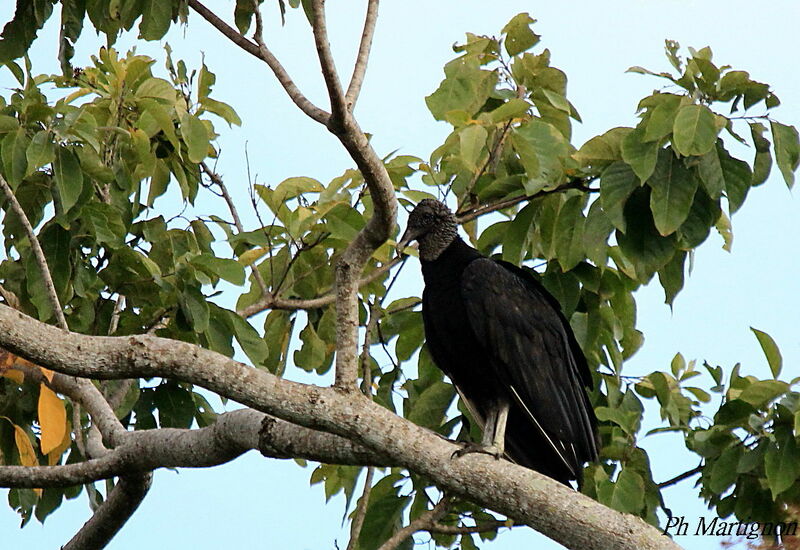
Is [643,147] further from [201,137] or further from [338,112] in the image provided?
[201,137]

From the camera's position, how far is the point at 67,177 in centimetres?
335

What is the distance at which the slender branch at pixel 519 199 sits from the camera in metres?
3.57

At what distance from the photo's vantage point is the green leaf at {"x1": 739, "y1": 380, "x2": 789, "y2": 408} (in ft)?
11.0

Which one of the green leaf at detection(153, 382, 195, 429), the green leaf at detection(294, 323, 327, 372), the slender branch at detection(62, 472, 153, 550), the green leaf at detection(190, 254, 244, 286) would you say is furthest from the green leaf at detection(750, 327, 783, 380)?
the slender branch at detection(62, 472, 153, 550)

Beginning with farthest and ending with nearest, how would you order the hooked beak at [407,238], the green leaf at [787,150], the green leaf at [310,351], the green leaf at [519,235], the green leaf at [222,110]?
the green leaf at [222,110] → the green leaf at [310,351] → the hooked beak at [407,238] → the green leaf at [519,235] → the green leaf at [787,150]

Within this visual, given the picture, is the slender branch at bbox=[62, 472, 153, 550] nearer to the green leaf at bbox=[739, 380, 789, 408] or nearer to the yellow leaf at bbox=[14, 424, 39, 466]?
the yellow leaf at bbox=[14, 424, 39, 466]

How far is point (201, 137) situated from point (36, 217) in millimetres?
685

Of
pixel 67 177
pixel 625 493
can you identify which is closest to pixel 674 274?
pixel 625 493

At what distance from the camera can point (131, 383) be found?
3.83m

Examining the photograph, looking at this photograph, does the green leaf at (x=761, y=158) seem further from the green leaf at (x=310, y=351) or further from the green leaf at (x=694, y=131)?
the green leaf at (x=310, y=351)

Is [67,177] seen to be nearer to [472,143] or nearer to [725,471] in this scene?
[472,143]

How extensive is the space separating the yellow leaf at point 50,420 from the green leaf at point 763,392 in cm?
230

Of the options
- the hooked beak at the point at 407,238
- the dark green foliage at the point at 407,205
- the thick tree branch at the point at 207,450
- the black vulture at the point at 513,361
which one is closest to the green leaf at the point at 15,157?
the dark green foliage at the point at 407,205

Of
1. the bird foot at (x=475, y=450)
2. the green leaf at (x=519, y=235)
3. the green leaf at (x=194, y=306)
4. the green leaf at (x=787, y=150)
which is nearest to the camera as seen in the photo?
the bird foot at (x=475, y=450)
